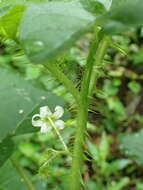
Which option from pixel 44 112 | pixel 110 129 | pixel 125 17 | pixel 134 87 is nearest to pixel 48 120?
pixel 44 112

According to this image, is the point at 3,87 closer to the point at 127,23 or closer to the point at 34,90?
the point at 34,90

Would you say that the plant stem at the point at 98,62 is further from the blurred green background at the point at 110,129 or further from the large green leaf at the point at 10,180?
the blurred green background at the point at 110,129

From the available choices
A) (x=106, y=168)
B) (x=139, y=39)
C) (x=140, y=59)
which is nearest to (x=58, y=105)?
(x=106, y=168)

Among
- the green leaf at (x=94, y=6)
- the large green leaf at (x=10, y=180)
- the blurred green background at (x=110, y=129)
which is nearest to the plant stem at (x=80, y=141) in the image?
the green leaf at (x=94, y=6)

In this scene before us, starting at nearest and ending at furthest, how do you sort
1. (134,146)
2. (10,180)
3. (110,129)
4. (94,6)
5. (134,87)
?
(94,6)
(10,180)
(134,146)
(110,129)
(134,87)

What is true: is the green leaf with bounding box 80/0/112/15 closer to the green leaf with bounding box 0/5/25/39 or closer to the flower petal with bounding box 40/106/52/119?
the green leaf with bounding box 0/5/25/39

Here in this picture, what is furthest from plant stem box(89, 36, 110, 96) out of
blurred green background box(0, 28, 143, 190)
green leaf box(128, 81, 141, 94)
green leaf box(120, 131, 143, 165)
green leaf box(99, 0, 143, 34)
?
green leaf box(128, 81, 141, 94)

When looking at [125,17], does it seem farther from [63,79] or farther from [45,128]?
[45,128]
